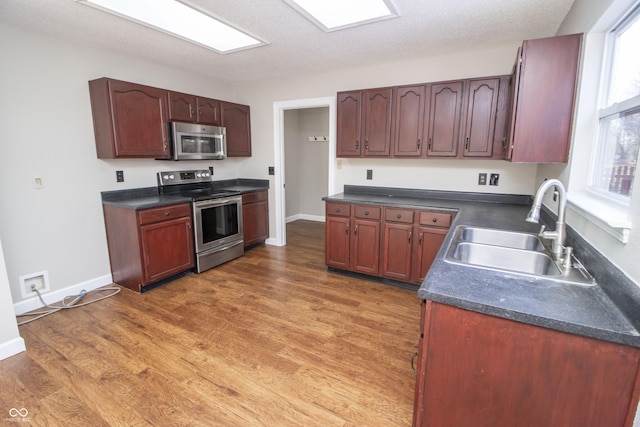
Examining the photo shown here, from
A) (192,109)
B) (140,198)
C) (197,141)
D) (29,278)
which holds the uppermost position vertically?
(192,109)

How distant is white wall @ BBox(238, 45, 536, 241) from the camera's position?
9.89 ft

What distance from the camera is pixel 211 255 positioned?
3.62 metres

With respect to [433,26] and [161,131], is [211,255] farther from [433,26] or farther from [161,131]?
[433,26]

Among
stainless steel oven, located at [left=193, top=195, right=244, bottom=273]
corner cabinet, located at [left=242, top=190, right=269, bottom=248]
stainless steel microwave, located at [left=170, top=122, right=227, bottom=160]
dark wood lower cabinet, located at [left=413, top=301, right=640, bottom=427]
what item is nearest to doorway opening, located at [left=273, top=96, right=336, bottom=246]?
corner cabinet, located at [left=242, top=190, right=269, bottom=248]

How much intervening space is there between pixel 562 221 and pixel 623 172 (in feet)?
1.11

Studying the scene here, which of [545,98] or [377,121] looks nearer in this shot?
→ [545,98]

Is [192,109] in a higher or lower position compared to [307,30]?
lower

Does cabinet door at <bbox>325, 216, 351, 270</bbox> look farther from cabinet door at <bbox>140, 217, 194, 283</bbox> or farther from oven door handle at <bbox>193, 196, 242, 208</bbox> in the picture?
cabinet door at <bbox>140, 217, 194, 283</bbox>

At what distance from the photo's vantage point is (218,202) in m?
3.64

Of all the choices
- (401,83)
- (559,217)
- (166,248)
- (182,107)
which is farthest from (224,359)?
(401,83)

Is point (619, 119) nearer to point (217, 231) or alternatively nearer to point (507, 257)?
point (507, 257)

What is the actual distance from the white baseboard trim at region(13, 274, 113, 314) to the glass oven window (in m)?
1.06

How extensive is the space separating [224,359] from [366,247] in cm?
175

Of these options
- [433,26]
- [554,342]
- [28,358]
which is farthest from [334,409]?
[433,26]
